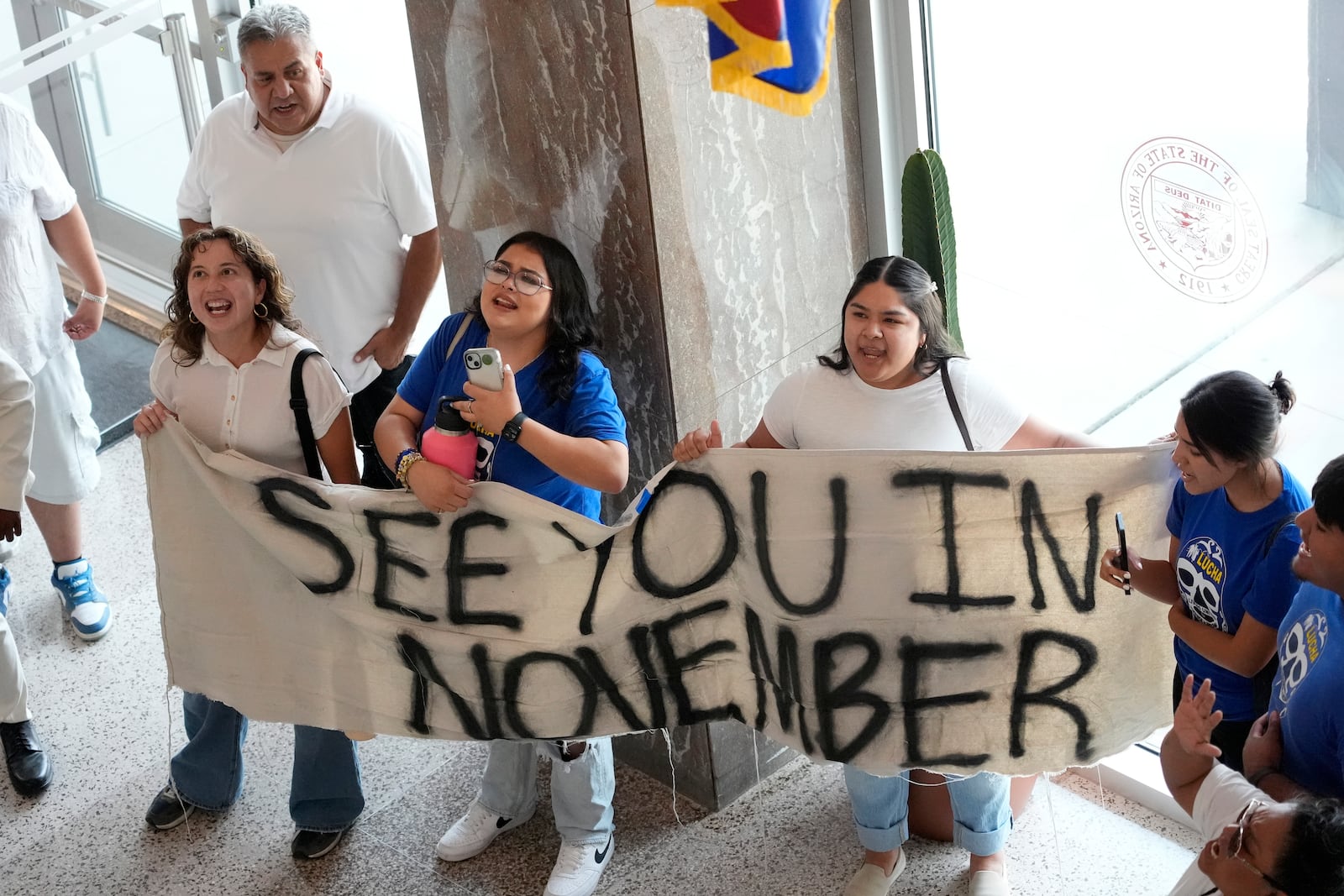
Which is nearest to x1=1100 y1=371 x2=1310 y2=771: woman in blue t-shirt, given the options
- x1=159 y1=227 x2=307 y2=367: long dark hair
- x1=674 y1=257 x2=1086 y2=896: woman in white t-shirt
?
x1=674 y1=257 x2=1086 y2=896: woman in white t-shirt

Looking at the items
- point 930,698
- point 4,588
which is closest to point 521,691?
point 930,698

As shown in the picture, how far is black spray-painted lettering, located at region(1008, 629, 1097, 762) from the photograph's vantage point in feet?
8.13

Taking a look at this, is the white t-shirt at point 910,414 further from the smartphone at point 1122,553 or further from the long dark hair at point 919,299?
the smartphone at point 1122,553

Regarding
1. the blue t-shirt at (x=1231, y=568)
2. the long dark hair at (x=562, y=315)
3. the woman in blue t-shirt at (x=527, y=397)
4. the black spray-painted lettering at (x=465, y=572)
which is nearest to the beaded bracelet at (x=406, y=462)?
the woman in blue t-shirt at (x=527, y=397)

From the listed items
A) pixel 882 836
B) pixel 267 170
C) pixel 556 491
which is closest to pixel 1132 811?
pixel 882 836

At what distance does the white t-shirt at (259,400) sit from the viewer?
2.72m

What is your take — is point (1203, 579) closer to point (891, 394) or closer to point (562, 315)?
point (891, 394)

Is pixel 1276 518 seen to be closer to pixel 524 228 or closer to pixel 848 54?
pixel 848 54

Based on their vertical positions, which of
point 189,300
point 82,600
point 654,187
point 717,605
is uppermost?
point 654,187

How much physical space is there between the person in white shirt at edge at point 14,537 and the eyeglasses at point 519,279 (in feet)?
3.76

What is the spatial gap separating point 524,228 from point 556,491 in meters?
0.58

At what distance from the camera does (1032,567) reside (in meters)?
2.42

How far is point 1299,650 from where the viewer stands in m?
1.93

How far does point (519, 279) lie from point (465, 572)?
546 mm
